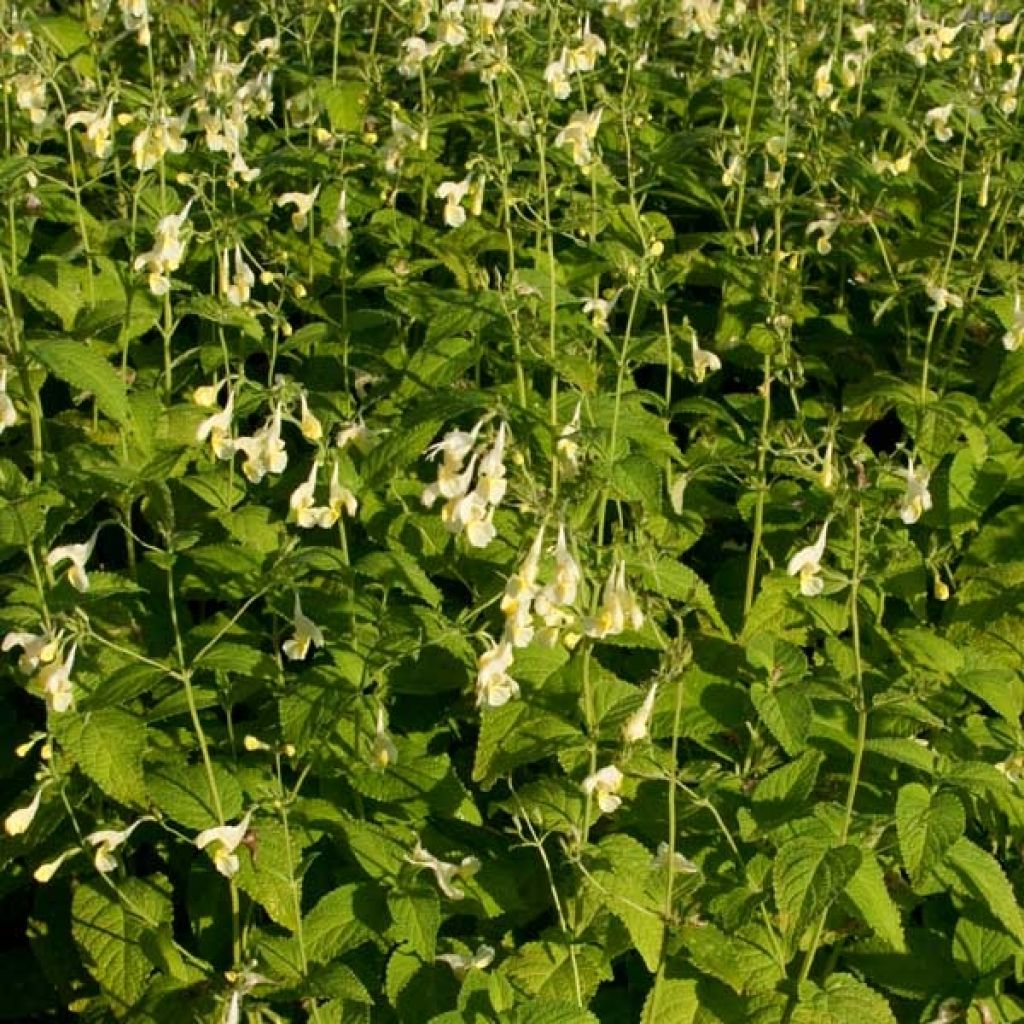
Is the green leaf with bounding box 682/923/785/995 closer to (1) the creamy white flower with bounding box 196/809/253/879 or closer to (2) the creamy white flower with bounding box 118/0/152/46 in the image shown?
(1) the creamy white flower with bounding box 196/809/253/879

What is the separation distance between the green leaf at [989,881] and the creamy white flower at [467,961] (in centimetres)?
106

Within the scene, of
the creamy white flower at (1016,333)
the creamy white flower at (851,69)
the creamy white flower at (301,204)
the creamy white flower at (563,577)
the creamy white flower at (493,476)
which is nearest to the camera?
the creamy white flower at (563,577)

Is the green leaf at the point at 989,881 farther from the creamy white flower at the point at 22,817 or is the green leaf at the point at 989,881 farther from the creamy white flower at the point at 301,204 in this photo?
the creamy white flower at the point at 301,204

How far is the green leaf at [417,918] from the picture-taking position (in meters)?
3.27

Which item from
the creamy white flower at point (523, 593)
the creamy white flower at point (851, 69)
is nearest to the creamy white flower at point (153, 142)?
the creamy white flower at point (523, 593)

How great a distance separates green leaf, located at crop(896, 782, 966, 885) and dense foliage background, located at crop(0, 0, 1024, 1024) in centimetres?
2

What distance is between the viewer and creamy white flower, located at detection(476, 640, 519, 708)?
10.0 feet

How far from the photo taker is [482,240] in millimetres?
4797

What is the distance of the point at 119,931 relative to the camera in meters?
3.46

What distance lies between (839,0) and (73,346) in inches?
126

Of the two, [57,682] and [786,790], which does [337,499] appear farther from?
[786,790]

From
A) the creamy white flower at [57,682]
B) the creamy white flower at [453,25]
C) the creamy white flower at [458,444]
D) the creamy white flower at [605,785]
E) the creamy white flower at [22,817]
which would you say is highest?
the creamy white flower at [453,25]

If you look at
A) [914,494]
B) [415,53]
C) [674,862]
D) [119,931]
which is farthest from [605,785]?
[415,53]

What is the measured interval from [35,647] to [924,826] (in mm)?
1963
